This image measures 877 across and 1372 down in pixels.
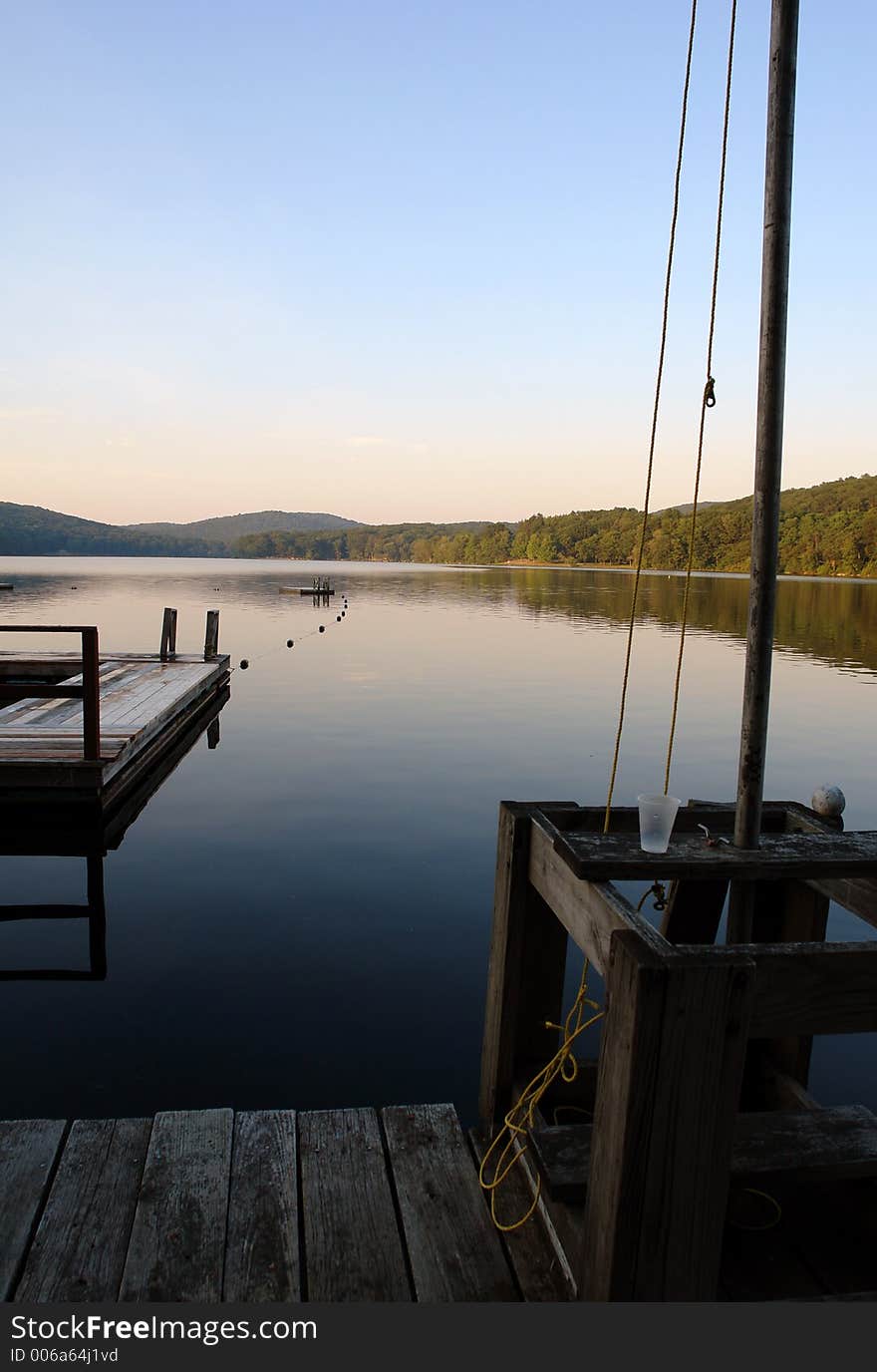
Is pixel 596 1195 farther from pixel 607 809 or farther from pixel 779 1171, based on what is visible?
pixel 607 809

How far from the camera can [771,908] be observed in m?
3.87

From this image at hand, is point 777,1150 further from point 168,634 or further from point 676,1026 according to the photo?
point 168,634

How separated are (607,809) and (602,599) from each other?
244ft

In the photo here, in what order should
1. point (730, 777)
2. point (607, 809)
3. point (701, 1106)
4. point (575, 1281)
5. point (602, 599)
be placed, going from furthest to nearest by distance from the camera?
point (602, 599) → point (730, 777) → point (607, 809) → point (575, 1281) → point (701, 1106)

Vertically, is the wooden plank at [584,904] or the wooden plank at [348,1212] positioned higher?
the wooden plank at [584,904]

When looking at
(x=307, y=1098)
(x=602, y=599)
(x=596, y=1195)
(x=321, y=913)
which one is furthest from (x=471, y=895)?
(x=602, y=599)

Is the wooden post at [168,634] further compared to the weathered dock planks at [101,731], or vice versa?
the wooden post at [168,634]

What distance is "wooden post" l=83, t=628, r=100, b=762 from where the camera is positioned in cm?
933

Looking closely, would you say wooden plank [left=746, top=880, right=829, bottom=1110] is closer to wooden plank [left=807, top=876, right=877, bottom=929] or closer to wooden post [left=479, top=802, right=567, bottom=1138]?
wooden plank [left=807, top=876, right=877, bottom=929]

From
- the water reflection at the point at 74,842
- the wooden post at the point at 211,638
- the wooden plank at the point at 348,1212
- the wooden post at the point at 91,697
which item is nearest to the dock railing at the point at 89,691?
the wooden post at the point at 91,697

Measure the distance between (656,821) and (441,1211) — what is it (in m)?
1.68

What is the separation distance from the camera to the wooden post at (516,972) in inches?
135

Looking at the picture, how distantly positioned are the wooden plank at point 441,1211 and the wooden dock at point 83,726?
255 inches

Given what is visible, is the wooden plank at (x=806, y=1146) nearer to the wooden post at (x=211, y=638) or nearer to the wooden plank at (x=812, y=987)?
the wooden plank at (x=812, y=987)
